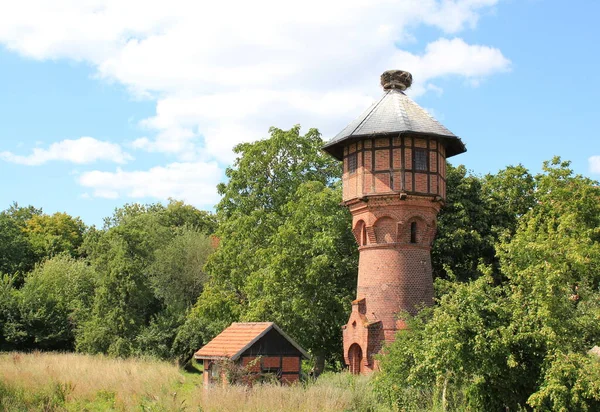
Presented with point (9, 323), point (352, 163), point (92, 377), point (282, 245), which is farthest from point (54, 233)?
point (352, 163)

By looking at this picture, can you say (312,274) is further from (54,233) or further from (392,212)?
(54,233)

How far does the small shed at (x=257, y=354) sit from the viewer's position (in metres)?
17.8

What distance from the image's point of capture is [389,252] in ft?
67.9

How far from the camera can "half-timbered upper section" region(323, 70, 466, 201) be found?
66.9 ft

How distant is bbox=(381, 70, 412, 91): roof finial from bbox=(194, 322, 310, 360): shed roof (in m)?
9.16

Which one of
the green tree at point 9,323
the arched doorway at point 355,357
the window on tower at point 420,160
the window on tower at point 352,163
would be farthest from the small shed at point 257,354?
the green tree at point 9,323

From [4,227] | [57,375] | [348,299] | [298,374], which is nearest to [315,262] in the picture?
[348,299]

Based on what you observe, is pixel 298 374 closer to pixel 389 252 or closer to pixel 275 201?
pixel 389 252

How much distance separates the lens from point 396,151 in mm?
20516

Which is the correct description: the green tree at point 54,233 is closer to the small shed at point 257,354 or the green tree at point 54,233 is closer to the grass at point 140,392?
the grass at point 140,392

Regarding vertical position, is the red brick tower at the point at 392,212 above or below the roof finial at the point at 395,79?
below

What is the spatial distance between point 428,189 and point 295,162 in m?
11.9

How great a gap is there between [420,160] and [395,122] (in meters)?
1.38

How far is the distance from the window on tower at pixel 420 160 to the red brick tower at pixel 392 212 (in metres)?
0.03
